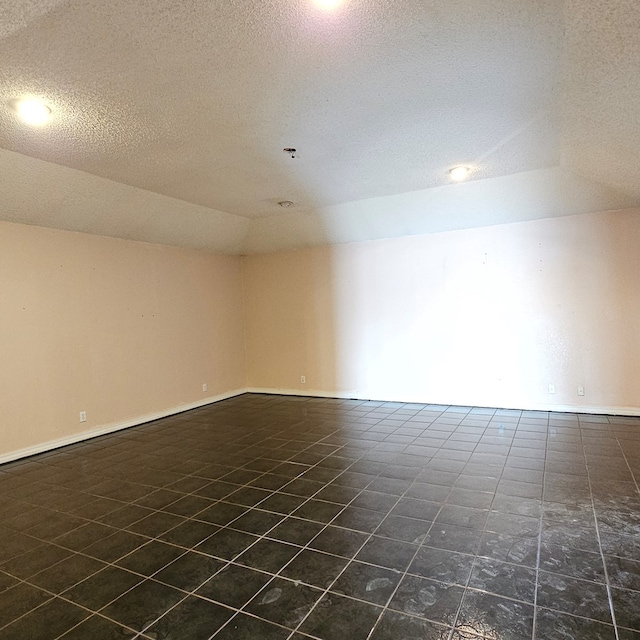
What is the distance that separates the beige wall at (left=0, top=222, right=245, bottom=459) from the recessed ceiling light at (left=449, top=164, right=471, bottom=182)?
12.1 feet

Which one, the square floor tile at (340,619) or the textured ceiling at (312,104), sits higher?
the textured ceiling at (312,104)

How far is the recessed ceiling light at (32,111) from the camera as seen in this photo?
245 centimetres

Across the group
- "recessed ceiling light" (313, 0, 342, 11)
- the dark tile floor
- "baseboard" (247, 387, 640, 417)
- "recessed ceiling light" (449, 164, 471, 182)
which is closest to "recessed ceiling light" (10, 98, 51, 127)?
"recessed ceiling light" (313, 0, 342, 11)

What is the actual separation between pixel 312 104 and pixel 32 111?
5.44ft

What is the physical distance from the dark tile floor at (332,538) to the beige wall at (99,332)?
49cm

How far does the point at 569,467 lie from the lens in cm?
333

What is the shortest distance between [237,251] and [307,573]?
17.7ft

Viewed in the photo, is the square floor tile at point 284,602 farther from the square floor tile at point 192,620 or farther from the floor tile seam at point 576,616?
the floor tile seam at point 576,616

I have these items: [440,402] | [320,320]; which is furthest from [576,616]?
[320,320]

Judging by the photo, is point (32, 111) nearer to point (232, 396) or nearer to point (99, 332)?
point (99, 332)

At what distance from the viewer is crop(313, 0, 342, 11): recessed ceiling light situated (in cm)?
173

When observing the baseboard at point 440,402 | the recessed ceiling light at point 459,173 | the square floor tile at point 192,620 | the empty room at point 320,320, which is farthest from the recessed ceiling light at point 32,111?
the baseboard at point 440,402

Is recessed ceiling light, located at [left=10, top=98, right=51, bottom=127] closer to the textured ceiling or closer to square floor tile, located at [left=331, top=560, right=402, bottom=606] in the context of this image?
the textured ceiling

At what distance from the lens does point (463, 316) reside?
18.0 feet
